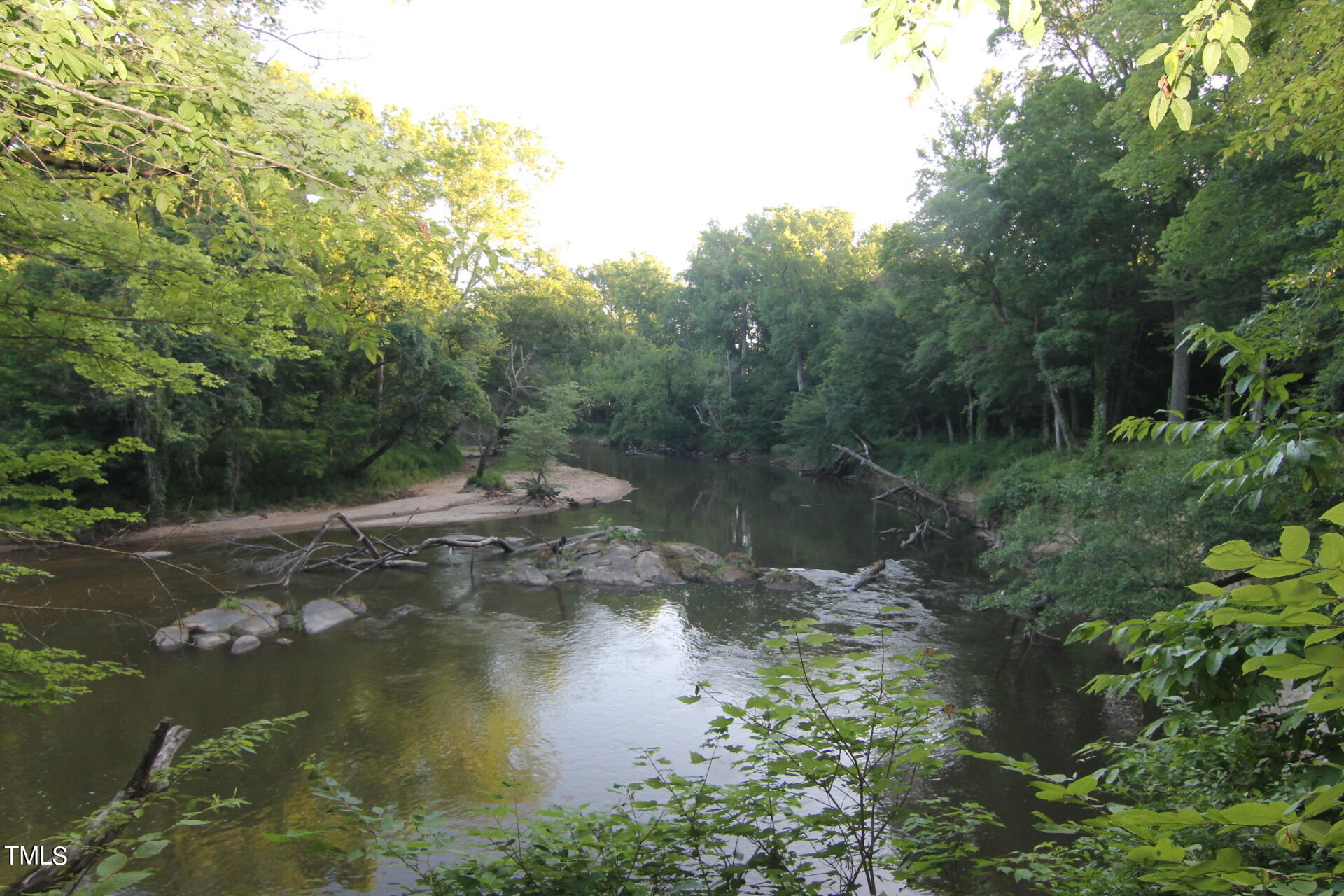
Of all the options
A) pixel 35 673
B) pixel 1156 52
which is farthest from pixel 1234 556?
pixel 35 673

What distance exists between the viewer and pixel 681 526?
2206 cm

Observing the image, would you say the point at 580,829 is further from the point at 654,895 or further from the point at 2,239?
the point at 2,239

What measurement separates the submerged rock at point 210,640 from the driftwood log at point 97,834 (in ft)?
26.1

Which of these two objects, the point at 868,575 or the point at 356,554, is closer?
the point at 868,575

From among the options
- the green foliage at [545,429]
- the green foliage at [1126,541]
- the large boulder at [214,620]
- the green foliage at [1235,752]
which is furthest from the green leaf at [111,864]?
the green foliage at [545,429]

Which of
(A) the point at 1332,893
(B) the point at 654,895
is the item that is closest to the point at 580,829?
(B) the point at 654,895

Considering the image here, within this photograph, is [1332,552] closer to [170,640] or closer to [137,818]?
[137,818]

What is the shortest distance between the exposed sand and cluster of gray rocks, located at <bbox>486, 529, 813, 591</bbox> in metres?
5.22

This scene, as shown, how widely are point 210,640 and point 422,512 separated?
11.3 m

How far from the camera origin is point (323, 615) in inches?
471

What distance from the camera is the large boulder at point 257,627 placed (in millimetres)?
11055

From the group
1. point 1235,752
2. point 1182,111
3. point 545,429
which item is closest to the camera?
point 1182,111

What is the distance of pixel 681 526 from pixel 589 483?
360 inches

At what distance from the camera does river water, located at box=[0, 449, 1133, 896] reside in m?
6.66
